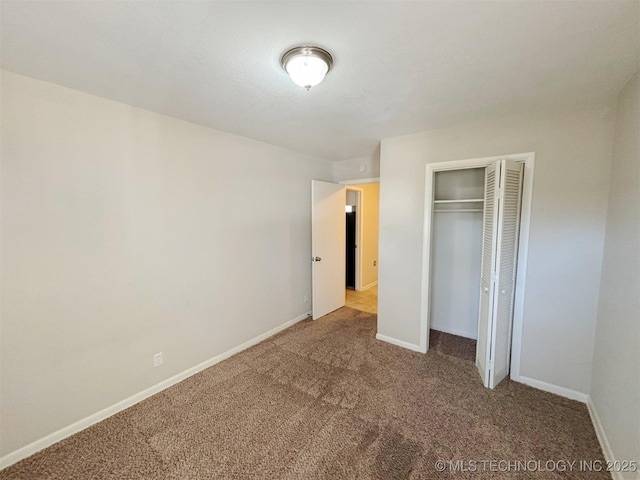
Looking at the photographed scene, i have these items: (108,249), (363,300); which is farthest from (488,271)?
(108,249)

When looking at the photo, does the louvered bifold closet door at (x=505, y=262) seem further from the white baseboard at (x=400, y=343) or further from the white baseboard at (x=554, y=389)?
the white baseboard at (x=400, y=343)

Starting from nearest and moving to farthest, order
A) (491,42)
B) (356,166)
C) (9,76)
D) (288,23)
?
(288,23)
(491,42)
(9,76)
(356,166)

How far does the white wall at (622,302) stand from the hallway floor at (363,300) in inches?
107

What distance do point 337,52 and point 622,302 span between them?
237cm

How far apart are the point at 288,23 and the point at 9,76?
183cm

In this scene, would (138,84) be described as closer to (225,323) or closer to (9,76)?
(9,76)

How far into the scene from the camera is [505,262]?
93.9 inches

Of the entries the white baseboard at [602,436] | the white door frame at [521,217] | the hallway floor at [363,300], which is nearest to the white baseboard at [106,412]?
the hallway floor at [363,300]

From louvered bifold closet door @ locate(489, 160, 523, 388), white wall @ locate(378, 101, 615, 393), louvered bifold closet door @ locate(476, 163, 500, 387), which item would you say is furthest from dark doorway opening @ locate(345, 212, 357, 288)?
louvered bifold closet door @ locate(489, 160, 523, 388)

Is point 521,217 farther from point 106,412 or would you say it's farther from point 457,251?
point 106,412

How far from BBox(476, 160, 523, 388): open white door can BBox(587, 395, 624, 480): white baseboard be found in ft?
1.93

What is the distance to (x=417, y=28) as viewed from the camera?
50.3 inches

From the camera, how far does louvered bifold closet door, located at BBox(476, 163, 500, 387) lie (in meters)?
2.35

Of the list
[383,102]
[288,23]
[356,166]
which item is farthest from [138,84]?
[356,166]
